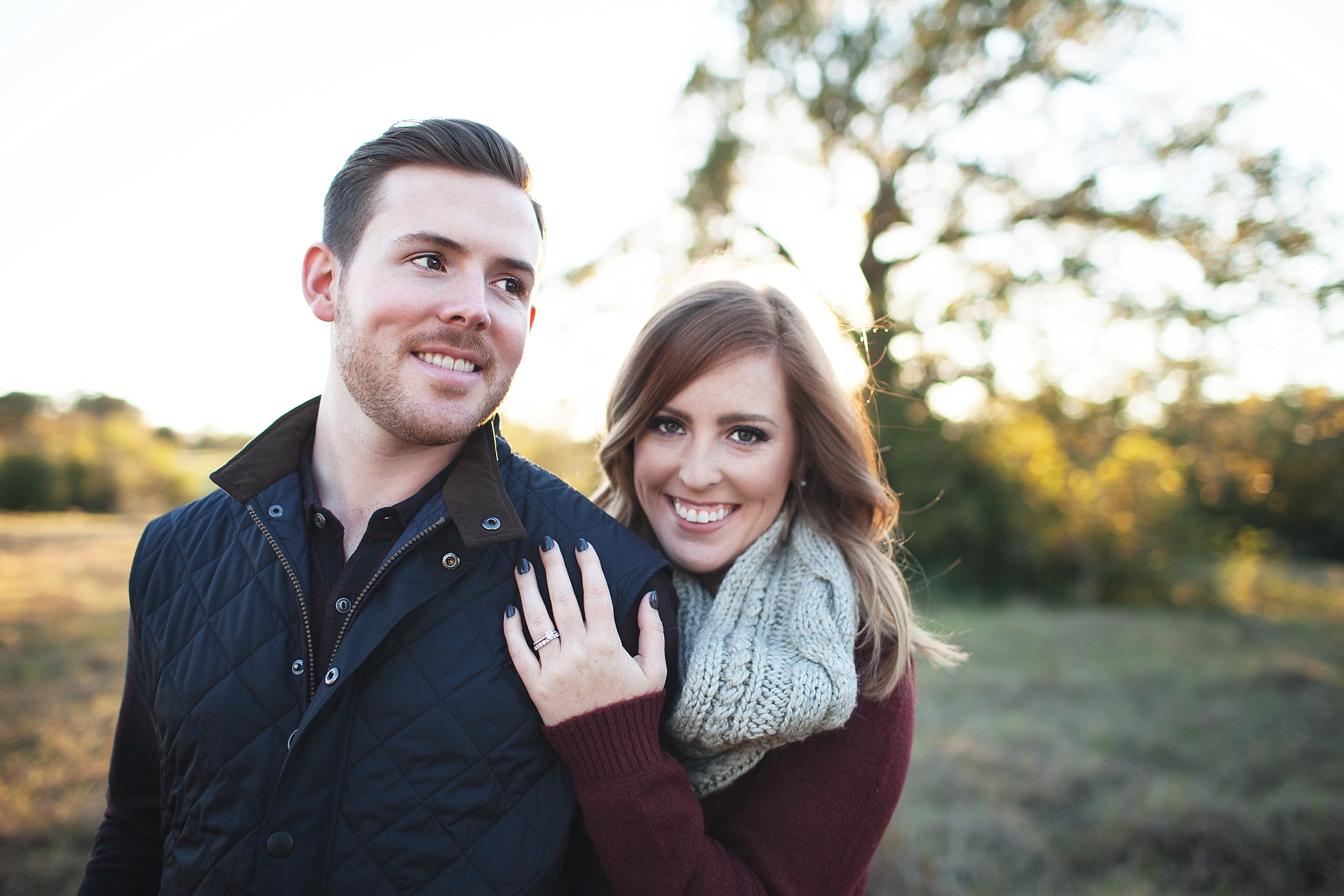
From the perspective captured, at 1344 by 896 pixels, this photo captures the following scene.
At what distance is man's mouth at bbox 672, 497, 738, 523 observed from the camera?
2252 mm

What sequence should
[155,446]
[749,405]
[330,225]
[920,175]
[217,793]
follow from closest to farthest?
1. [217,793]
2. [330,225]
3. [749,405]
4. [155,446]
5. [920,175]

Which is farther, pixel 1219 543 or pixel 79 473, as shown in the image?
pixel 1219 543

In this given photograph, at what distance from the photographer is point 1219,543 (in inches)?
594

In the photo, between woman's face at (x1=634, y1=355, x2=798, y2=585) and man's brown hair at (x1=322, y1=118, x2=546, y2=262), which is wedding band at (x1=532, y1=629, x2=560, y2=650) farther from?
man's brown hair at (x1=322, y1=118, x2=546, y2=262)

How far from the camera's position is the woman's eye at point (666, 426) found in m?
2.35

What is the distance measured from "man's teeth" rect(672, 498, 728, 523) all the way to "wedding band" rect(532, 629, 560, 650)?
730 millimetres

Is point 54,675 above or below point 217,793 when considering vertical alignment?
below

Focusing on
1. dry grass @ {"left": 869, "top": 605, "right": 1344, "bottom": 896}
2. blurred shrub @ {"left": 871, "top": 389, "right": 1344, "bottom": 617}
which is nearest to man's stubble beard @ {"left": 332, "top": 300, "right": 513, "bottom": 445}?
dry grass @ {"left": 869, "top": 605, "right": 1344, "bottom": 896}

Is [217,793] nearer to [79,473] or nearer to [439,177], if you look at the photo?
[439,177]

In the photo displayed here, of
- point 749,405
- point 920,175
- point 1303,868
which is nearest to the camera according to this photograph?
point 749,405

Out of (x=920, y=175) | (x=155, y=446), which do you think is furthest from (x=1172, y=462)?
(x=155, y=446)

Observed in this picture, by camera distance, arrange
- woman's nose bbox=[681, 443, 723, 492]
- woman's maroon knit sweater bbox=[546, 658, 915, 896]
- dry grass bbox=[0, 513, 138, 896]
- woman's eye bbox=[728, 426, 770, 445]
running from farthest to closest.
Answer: dry grass bbox=[0, 513, 138, 896], woman's eye bbox=[728, 426, 770, 445], woman's nose bbox=[681, 443, 723, 492], woman's maroon knit sweater bbox=[546, 658, 915, 896]

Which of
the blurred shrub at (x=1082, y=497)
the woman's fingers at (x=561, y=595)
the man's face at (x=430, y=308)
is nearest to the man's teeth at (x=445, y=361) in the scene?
the man's face at (x=430, y=308)

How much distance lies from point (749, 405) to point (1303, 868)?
4506mm
